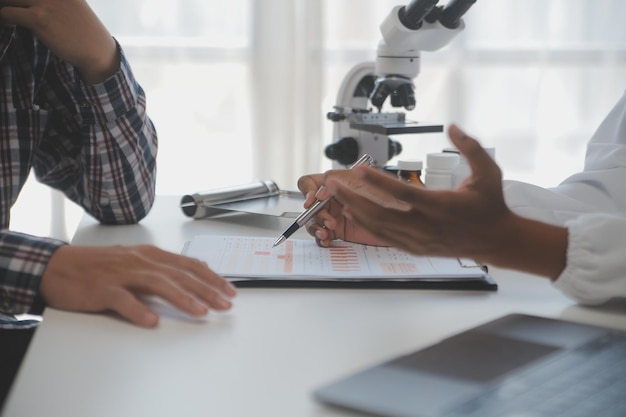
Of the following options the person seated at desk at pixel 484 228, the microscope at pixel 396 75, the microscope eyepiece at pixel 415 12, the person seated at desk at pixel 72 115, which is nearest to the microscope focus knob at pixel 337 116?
the microscope at pixel 396 75

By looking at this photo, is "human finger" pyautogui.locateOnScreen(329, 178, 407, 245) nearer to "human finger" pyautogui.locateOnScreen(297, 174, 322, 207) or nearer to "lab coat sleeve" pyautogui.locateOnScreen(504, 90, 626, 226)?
"lab coat sleeve" pyautogui.locateOnScreen(504, 90, 626, 226)

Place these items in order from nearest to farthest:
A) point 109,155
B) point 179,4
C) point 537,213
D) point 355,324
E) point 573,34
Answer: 1. point 355,324
2. point 537,213
3. point 109,155
4. point 179,4
5. point 573,34

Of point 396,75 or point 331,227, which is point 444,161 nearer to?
point 331,227

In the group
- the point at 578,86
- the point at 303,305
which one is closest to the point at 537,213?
the point at 303,305

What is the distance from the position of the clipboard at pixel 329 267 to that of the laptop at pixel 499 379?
21 cm

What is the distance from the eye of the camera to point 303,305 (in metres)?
0.93

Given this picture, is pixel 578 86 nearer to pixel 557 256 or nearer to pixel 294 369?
pixel 557 256

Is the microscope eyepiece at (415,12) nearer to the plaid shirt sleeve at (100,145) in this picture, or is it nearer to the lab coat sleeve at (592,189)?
the lab coat sleeve at (592,189)

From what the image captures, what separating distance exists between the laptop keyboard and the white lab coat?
183 mm

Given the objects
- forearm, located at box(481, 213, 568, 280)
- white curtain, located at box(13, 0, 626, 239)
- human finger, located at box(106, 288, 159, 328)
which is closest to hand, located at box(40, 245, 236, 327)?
human finger, located at box(106, 288, 159, 328)

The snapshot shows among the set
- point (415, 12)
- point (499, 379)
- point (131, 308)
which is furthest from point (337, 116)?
point (499, 379)

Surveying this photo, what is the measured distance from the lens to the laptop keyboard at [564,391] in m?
0.60

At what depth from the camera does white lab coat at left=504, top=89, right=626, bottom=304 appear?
0.91 m

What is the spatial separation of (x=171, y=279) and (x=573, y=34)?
2.26m
